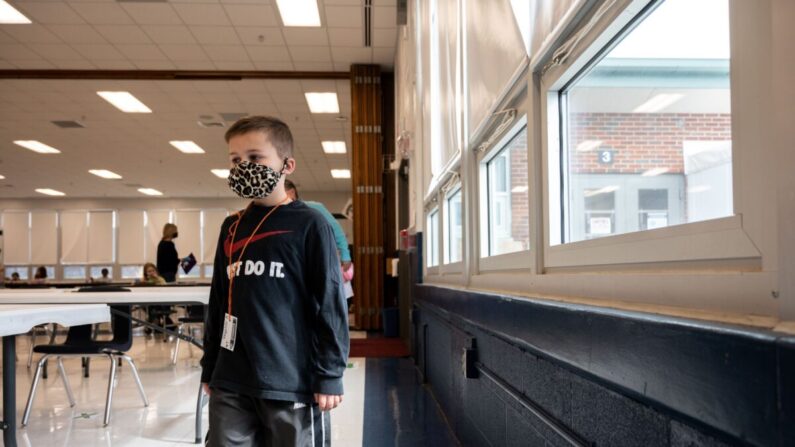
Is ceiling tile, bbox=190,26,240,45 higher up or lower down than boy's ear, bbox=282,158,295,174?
higher up

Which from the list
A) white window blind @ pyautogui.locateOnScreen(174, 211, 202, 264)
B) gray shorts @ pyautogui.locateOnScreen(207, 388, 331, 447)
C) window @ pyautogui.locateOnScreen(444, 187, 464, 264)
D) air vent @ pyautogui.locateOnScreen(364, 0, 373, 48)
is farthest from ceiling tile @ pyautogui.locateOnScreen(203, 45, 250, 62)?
white window blind @ pyautogui.locateOnScreen(174, 211, 202, 264)

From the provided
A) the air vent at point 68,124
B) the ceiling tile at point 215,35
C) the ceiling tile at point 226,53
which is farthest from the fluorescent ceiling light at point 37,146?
the ceiling tile at point 215,35

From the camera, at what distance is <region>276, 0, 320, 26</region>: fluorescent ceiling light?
6969mm

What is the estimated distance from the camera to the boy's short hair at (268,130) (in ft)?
5.43

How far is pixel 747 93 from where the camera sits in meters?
0.81

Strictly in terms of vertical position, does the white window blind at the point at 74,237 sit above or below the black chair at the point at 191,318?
above

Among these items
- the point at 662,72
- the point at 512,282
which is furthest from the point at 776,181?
the point at 512,282

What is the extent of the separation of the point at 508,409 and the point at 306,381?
2.15ft

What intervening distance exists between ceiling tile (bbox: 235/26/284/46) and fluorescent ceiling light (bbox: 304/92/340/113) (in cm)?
215

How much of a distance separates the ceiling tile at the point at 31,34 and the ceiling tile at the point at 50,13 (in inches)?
9.2

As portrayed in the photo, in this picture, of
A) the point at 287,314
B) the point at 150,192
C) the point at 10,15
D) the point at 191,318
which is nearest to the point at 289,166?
the point at 287,314

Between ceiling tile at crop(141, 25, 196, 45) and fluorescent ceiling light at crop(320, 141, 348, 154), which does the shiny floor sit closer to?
ceiling tile at crop(141, 25, 196, 45)

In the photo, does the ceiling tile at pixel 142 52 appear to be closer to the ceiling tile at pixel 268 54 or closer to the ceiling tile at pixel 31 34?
the ceiling tile at pixel 31 34

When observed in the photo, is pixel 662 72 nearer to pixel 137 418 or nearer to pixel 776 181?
pixel 776 181
